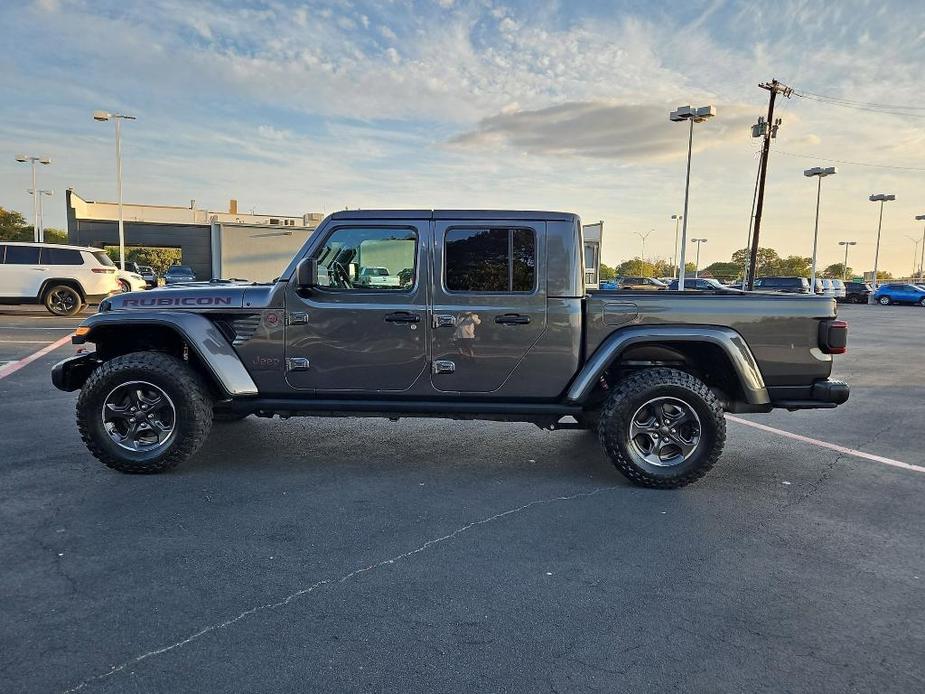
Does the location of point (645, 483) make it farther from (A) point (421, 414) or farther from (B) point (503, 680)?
(B) point (503, 680)

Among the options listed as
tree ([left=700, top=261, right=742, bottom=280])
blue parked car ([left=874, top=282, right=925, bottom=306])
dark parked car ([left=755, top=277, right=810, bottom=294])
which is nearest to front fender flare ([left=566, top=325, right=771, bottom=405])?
dark parked car ([left=755, top=277, right=810, bottom=294])

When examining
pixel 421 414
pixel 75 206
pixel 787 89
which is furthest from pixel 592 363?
pixel 75 206

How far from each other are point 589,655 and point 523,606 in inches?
17.6

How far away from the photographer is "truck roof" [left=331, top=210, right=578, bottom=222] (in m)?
4.85

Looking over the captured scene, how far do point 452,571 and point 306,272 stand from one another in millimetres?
2417

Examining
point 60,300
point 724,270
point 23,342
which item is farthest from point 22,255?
point 724,270

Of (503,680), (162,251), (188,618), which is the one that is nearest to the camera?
(503,680)

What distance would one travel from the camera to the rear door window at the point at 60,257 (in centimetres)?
1675

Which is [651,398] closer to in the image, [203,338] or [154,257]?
[203,338]

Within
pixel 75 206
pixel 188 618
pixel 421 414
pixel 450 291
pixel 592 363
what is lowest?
pixel 188 618

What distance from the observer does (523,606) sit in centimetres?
298

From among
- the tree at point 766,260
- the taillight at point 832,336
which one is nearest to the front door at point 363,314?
the taillight at point 832,336

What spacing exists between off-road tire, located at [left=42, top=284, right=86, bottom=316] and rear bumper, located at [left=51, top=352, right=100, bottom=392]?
45.8 ft

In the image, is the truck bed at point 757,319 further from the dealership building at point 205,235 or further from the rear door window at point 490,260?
the dealership building at point 205,235
